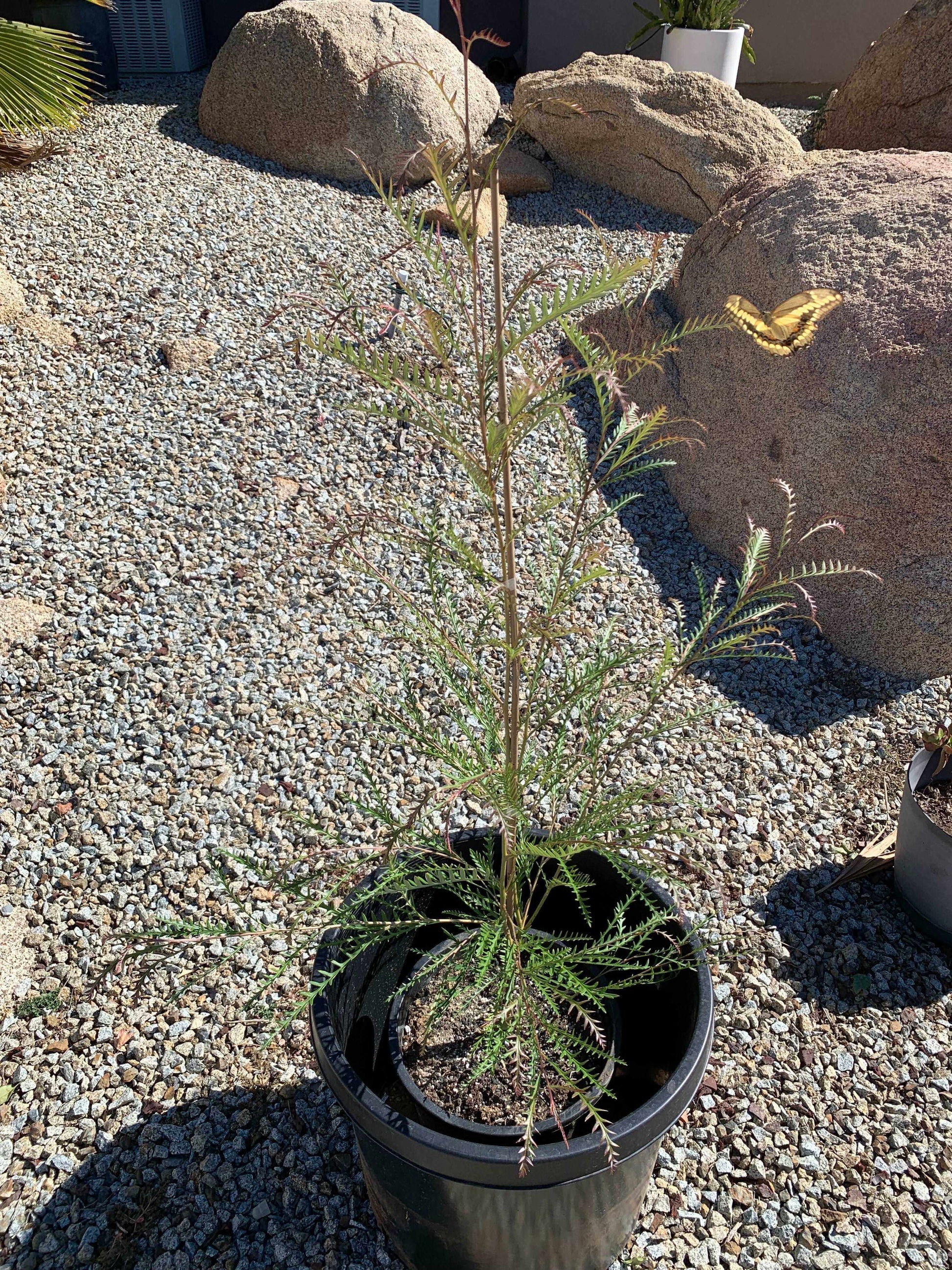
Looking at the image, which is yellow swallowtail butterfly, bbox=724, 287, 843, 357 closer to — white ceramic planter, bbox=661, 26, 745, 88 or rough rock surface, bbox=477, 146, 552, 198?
rough rock surface, bbox=477, 146, 552, 198

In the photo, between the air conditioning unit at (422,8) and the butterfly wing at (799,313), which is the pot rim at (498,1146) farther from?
the air conditioning unit at (422,8)

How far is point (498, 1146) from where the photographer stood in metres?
1.38

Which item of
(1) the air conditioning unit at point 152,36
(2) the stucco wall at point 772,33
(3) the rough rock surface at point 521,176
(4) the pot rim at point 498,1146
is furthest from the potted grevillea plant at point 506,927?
(2) the stucco wall at point 772,33

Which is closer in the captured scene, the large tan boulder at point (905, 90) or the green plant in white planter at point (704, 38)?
→ the large tan boulder at point (905, 90)

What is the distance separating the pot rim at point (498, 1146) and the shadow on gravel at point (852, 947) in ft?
3.46

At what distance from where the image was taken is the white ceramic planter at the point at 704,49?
716cm

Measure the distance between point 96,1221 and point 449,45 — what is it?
256 inches

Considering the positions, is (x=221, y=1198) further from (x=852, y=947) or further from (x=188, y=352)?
(x=188, y=352)

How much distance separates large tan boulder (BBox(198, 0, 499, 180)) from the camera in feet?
18.3

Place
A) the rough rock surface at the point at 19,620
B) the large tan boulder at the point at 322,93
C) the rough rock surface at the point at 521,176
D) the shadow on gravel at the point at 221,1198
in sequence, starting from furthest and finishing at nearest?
1. the rough rock surface at the point at 521,176
2. the large tan boulder at the point at 322,93
3. the rough rock surface at the point at 19,620
4. the shadow on gravel at the point at 221,1198

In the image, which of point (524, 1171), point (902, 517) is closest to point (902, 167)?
point (902, 517)

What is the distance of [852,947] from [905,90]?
220 inches

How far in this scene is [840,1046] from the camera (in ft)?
7.27

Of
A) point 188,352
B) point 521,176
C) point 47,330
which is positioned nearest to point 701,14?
point 521,176
